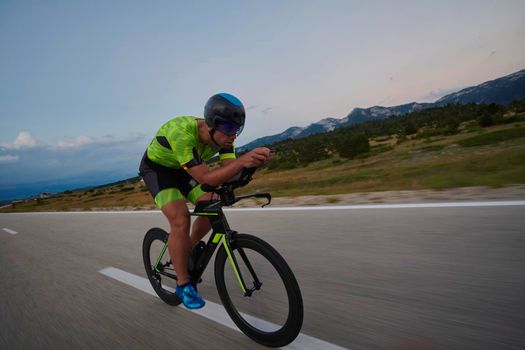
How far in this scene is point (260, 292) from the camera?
2260 millimetres

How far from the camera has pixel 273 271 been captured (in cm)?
200

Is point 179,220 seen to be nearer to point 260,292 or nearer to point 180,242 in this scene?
point 180,242

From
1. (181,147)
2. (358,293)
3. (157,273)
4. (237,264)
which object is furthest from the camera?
(157,273)

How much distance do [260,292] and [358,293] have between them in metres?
0.84

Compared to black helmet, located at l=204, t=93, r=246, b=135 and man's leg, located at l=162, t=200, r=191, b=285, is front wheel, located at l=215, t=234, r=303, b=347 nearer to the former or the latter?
man's leg, located at l=162, t=200, r=191, b=285

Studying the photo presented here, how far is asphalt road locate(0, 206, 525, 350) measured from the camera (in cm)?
201

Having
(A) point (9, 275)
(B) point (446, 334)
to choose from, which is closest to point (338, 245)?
(B) point (446, 334)

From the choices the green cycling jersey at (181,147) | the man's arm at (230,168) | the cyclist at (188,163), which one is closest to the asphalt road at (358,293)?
the cyclist at (188,163)

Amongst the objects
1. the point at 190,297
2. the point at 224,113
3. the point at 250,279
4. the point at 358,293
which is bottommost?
the point at 358,293

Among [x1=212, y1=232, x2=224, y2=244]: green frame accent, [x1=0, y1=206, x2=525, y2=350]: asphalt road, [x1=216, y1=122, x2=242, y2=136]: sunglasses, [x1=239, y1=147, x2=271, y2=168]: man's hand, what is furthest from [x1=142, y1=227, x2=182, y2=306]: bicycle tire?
[x1=239, y1=147, x2=271, y2=168]: man's hand

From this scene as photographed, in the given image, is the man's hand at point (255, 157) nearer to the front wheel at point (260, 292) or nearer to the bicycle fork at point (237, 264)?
the front wheel at point (260, 292)

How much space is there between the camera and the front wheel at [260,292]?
192 cm

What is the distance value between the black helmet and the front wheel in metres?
0.80

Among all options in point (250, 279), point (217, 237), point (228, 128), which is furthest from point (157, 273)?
point (228, 128)
